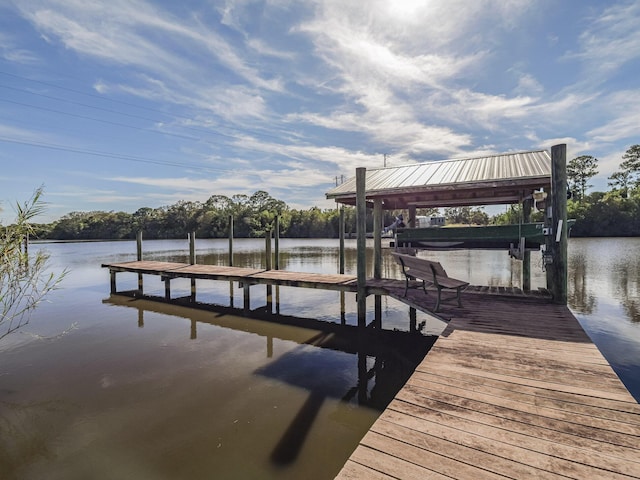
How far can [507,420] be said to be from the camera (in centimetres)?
264

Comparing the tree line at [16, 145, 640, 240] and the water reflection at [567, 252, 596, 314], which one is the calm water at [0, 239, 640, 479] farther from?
the tree line at [16, 145, 640, 240]

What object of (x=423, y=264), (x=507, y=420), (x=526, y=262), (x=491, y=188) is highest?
(x=491, y=188)

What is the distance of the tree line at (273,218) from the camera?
52.0m

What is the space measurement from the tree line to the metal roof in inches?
1949

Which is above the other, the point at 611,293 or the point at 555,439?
the point at 555,439

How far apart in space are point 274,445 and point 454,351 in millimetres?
2522

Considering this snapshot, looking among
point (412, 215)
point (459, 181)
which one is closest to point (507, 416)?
point (459, 181)

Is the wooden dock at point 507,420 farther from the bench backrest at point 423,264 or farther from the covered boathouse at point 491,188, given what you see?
the covered boathouse at point 491,188

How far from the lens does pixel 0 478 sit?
3732 mm

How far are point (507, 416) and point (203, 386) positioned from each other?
479 cm

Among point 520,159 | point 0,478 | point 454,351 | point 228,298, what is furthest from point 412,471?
point 228,298

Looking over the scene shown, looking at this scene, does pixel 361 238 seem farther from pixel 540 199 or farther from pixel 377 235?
pixel 540 199

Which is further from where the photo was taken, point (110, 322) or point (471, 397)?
point (110, 322)

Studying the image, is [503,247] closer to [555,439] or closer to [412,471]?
[555,439]
